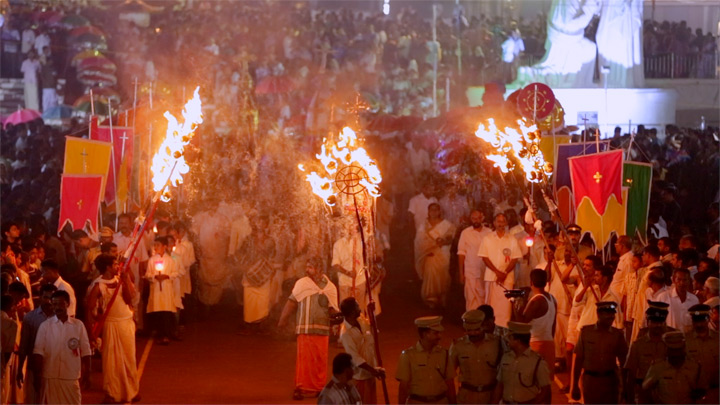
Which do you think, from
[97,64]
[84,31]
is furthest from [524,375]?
[84,31]

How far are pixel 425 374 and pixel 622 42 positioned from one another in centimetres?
1855

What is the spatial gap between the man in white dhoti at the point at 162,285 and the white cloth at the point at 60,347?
3.87m

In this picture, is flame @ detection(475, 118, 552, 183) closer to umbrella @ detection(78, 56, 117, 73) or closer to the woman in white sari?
the woman in white sari

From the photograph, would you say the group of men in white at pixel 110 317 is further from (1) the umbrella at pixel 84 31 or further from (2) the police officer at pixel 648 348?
(1) the umbrella at pixel 84 31

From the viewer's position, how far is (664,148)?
66.6 ft

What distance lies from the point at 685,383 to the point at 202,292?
8.00 m

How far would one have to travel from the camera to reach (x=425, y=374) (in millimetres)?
7766

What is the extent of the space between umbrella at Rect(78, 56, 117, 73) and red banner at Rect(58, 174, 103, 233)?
50.8ft

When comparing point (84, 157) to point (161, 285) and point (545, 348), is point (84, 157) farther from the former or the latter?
point (545, 348)

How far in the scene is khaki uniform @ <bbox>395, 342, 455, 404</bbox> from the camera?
7.76 m

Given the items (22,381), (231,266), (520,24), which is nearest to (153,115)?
(231,266)

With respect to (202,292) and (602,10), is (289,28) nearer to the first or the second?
(602,10)

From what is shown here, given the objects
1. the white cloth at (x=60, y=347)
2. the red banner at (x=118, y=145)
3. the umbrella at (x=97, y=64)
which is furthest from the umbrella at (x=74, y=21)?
the white cloth at (x=60, y=347)

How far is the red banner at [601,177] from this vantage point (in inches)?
452
